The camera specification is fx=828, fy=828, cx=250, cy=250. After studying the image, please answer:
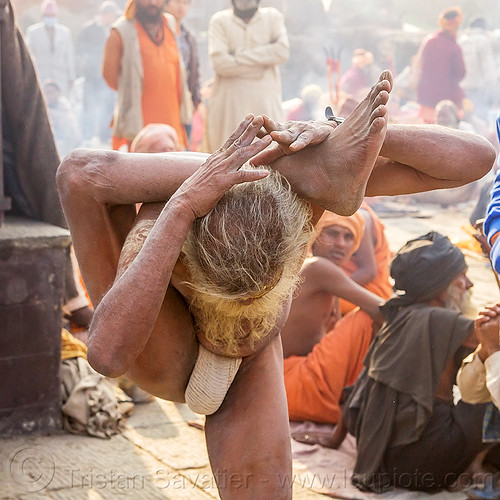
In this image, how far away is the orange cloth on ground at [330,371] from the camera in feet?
16.0

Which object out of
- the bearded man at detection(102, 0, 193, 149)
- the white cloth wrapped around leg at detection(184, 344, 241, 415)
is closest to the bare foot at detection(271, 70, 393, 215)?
the white cloth wrapped around leg at detection(184, 344, 241, 415)

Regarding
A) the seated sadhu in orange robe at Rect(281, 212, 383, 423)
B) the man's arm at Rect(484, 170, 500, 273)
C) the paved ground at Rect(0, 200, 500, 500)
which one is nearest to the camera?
the man's arm at Rect(484, 170, 500, 273)

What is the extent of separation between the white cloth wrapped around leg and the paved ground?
1408mm

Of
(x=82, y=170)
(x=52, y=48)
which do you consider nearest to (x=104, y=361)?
(x=82, y=170)

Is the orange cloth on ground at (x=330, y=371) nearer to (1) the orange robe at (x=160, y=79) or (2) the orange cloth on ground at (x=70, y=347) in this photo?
(2) the orange cloth on ground at (x=70, y=347)

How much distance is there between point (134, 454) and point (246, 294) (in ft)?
8.03

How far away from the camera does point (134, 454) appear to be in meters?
4.55

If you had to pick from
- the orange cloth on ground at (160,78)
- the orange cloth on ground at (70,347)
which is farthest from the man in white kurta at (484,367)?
the orange cloth on ground at (160,78)

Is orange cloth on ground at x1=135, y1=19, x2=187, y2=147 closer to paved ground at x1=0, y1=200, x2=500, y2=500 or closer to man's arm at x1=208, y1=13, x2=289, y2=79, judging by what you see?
man's arm at x1=208, y1=13, x2=289, y2=79

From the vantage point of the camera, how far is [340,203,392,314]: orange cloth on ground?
5.94 meters

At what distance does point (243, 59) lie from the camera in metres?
9.58

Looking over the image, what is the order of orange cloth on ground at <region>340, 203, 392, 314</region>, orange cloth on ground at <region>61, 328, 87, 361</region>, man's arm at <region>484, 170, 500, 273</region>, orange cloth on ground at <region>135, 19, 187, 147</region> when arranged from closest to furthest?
man's arm at <region>484, 170, 500, 273</region>
orange cloth on ground at <region>61, 328, 87, 361</region>
orange cloth on ground at <region>340, 203, 392, 314</region>
orange cloth on ground at <region>135, 19, 187, 147</region>

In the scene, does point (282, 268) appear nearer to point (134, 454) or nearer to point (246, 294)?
point (246, 294)

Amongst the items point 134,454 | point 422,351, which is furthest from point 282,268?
point 134,454
